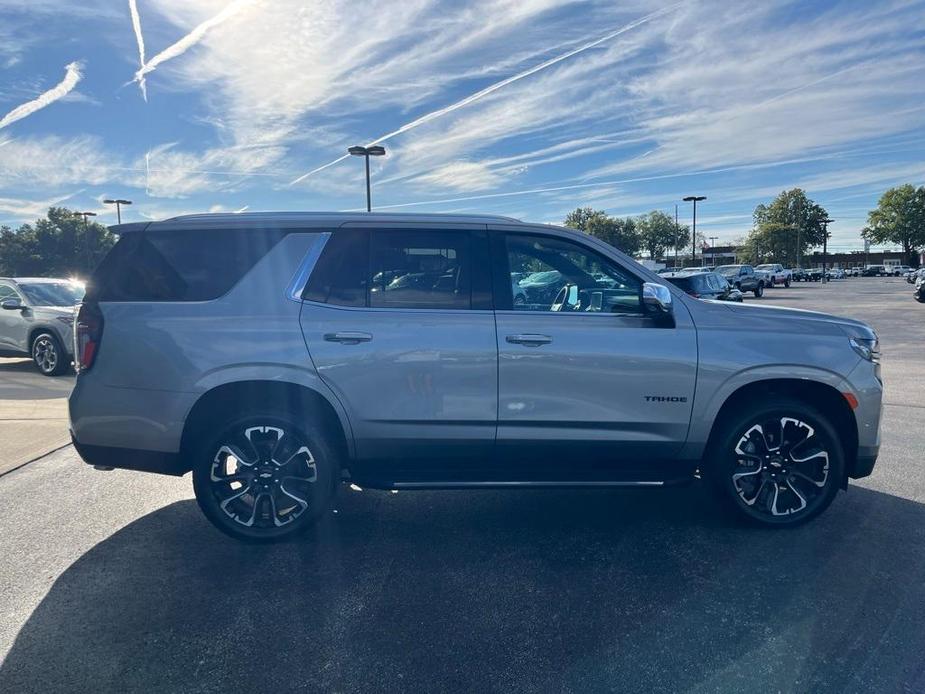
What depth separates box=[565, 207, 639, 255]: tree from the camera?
188 feet

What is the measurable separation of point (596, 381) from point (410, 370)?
1.12 meters

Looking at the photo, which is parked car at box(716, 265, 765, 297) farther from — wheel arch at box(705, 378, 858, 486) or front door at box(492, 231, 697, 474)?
front door at box(492, 231, 697, 474)

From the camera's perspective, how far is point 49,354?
10.4 meters

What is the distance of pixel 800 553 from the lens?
12.2 ft

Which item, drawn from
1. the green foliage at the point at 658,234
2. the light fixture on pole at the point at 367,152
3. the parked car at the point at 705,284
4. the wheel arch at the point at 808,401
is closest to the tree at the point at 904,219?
the green foliage at the point at 658,234

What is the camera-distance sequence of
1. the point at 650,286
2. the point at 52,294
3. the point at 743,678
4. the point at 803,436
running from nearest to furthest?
the point at 743,678, the point at 650,286, the point at 803,436, the point at 52,294

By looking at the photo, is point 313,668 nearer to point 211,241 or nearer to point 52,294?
point 211,241

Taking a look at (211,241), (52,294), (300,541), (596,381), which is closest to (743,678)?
(596,381)

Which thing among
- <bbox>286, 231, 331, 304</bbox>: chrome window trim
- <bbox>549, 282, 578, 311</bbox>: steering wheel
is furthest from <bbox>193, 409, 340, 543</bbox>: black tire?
<bbox>549, 282, 578, 311</bbox>: steering wheel

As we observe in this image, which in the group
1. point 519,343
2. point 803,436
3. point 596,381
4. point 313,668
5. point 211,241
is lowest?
point 313,668

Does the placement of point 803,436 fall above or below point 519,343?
below

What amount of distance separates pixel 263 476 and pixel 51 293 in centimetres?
958

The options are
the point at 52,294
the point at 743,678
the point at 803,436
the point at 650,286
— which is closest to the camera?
the point at 743,678

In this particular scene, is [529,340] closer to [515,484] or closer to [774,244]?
[515,484]
